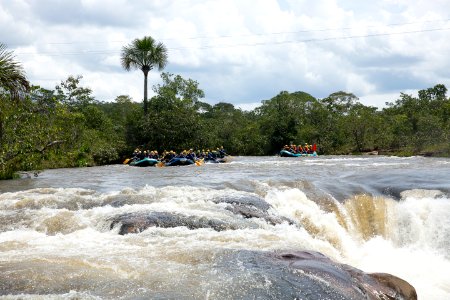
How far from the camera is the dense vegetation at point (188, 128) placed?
18062 millimetres

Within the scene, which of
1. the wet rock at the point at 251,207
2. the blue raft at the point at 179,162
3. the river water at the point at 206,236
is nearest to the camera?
the river water at the point at 206,236

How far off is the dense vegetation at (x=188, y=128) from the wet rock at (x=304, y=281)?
1283 centimetres

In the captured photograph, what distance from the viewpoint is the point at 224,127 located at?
154 ft

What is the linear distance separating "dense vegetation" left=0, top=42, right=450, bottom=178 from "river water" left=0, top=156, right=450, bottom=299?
3.03 metres

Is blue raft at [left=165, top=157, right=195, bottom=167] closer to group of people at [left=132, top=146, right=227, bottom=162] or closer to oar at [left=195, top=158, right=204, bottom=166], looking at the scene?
oar at [left=195, top=158, right=204, bottom=166]

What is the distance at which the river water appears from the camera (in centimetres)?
569

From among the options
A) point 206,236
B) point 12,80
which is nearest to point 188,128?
point 12,80

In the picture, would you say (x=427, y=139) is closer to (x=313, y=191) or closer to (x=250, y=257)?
(x=313, y=191)

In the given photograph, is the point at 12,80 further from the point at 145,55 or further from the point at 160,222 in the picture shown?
the point at 145,55

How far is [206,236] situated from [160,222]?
107 centimetres

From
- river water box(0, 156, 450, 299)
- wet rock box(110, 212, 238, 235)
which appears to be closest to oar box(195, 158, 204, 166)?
river water box(0, 156, 450, 299)

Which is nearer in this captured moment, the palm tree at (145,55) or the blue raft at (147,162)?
the blue raft at (147,162)

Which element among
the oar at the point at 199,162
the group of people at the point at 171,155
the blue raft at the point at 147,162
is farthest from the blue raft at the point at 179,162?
the blue raft at the point at 147,162

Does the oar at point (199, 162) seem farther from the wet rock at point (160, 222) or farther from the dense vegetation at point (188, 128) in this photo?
the wet rock at point (160, 222)
